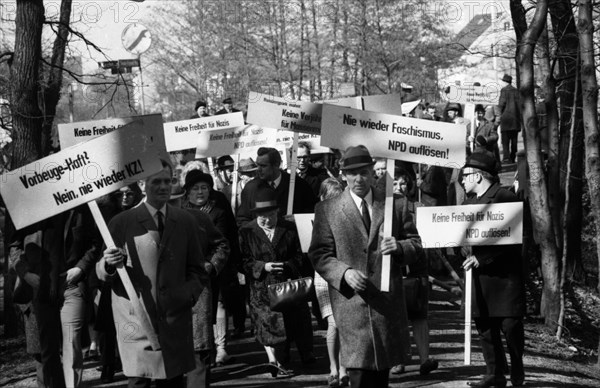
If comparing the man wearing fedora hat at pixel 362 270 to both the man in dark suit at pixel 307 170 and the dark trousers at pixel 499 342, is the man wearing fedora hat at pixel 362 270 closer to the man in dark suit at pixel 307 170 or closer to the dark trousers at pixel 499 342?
the dark trousers at pixel 499 342

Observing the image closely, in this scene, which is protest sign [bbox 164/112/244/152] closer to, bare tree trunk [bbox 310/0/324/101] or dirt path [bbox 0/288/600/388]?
dirt path [bbox 0/288/600/388]

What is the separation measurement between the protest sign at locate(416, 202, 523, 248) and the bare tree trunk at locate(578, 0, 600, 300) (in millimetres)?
2709

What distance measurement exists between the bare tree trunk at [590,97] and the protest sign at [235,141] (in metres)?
3.95

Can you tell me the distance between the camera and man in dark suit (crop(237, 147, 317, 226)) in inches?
466

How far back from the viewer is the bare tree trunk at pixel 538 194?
1421 centimetres

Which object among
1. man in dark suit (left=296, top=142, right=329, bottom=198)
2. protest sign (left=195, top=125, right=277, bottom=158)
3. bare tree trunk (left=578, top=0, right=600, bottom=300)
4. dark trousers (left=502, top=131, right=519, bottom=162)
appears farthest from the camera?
dark trousers (left=502, top=131, right=519, bottom=162)

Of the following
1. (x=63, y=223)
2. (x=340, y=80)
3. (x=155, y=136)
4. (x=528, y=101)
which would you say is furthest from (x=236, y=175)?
(x=340, y=80)

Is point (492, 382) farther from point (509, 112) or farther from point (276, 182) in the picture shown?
point (509, 112)

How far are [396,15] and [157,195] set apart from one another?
22.4 m

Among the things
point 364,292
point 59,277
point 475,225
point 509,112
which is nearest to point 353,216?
point 364,292

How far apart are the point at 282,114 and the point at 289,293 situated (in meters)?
3.02

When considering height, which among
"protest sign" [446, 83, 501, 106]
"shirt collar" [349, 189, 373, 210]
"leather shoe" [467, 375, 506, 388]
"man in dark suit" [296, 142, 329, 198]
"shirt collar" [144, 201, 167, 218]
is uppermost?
"protest sign" [446, 83, 501, 106]

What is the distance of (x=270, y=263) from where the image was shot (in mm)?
10516

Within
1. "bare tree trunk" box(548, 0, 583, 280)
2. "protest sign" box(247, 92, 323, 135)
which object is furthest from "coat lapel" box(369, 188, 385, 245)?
"bare tree trunk" box(548, 0, 583, 280)
